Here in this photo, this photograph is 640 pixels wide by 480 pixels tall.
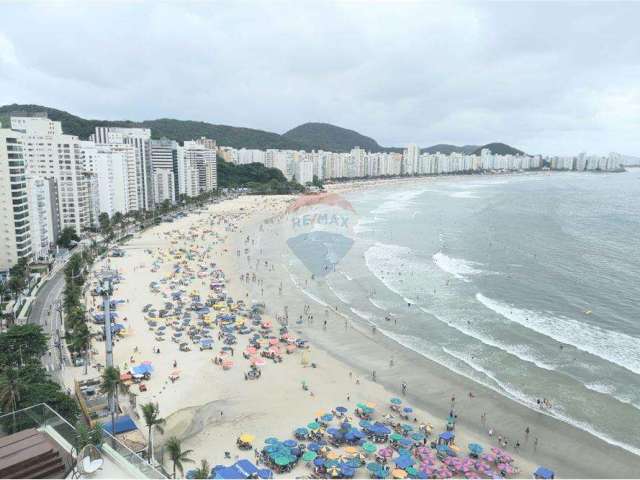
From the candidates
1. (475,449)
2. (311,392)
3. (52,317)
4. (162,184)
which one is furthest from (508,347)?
(162,184)

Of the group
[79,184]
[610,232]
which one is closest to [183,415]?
[79,184]

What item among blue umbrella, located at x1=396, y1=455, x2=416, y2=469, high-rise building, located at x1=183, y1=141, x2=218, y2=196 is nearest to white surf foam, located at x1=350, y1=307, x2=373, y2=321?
blue umbrella, located at x1=396, y1=455, x2=416, y2=469

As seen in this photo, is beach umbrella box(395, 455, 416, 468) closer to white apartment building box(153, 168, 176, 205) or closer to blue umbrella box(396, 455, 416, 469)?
blue umbrella box(396, 455, 416, 469)

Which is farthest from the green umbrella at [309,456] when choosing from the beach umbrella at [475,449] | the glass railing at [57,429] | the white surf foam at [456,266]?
the white surf foam at [456,266]

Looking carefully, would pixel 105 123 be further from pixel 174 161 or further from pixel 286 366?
pixel 286 366

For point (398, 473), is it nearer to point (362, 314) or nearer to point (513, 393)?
point (513, 393)

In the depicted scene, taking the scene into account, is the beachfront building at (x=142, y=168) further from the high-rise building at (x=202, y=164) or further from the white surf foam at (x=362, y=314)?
the white surf foam at (x=362, y=314)

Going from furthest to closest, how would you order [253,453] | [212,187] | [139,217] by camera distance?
[212,187]
[139,217]
[253,453]
